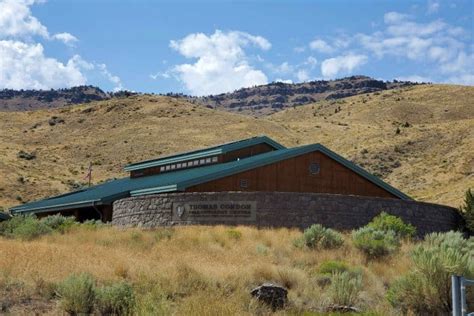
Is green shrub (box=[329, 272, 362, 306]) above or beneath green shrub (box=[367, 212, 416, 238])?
beneath

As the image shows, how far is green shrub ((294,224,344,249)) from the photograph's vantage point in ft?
78.3

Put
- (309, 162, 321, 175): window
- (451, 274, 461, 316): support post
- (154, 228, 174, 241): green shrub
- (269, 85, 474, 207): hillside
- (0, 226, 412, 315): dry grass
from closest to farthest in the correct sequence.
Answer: (451, 274, 461, 316): support post
(0, 226, 412, 315): dry grass
(154, 228, 174, 241): green shrub
(309, 162, 321, 175): window
(269, 85, 474, 207): hillside

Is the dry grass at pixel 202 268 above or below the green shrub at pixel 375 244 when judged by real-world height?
below

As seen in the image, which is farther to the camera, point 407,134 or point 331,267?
point 407,134

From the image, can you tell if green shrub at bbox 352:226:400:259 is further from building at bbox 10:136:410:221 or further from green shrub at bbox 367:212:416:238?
building at bbox 10:136:410:221

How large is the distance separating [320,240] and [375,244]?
2.12 m

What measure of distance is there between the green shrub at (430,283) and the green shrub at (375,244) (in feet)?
25.5

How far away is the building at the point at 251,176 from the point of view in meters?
33.9

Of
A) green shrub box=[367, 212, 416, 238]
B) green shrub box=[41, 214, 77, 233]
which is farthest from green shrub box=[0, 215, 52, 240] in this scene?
green shrub box=[367, 212, 416, 238]

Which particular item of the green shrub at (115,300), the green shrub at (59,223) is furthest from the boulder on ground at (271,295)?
the green shrub at (59,223)

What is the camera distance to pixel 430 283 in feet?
47.6

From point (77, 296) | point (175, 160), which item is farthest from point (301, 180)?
point (77, 296)

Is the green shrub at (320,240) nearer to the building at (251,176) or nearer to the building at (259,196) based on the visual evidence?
the building at (259,196)

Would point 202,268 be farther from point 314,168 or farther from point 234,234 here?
point 314,168
